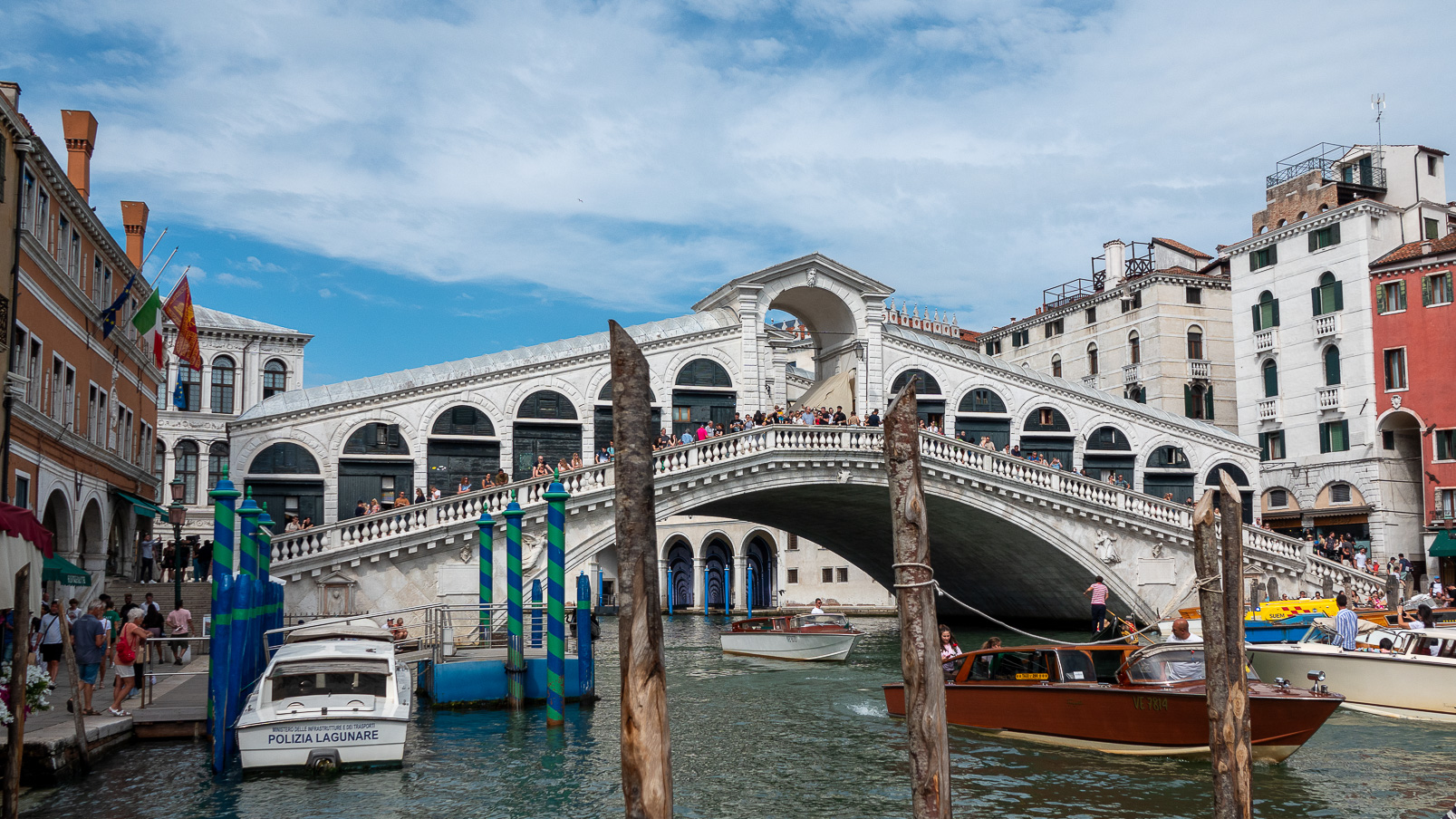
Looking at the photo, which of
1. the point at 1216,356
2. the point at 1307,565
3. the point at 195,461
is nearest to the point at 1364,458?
the point at 1307,565

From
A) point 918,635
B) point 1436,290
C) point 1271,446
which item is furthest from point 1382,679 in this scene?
point 1271,446

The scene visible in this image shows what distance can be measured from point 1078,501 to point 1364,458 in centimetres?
1005

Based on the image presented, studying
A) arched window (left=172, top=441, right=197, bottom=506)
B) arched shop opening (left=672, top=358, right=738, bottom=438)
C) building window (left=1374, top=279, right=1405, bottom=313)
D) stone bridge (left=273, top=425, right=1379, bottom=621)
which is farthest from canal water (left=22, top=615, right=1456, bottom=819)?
arched window (left=172, top=441, right=197, bottom=506)

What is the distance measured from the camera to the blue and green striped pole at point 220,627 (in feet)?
42.8

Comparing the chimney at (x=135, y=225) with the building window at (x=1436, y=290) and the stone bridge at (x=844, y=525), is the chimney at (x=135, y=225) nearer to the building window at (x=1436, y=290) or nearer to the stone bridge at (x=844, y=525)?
the stone bridge at (x=844, y=525)

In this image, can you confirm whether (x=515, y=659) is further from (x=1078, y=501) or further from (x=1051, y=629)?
(x=1051, y=629)

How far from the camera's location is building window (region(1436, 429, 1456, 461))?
1246 inches

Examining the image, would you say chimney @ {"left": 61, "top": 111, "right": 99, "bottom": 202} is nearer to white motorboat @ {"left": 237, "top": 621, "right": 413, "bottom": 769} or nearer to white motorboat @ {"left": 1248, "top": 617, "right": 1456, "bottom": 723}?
white motorboat @ {"left": 237, "top": 621, "right": 413, "bottom": 769}

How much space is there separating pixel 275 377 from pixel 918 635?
127 feet

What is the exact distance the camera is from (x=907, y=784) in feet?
42.1

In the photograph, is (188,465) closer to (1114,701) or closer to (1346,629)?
(1114,701)

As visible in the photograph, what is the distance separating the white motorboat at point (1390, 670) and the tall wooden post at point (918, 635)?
1118cm

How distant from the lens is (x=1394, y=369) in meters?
32.9

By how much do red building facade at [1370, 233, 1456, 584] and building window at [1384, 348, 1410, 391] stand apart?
Result: 25 millimetres
